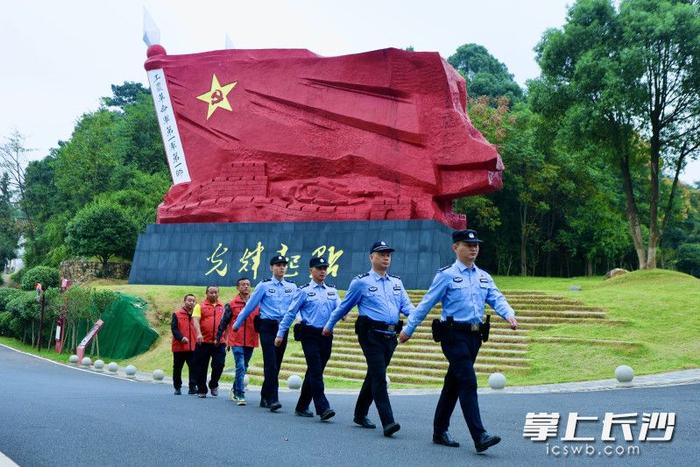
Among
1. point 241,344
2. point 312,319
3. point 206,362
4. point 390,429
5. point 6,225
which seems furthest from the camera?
point 6,225

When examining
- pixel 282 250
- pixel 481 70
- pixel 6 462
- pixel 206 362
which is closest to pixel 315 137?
pixel 282 250

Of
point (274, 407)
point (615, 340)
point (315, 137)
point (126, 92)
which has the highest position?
point (126, 92)

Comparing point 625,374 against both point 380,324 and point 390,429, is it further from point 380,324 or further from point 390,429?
point 390,429

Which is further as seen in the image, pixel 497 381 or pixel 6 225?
pixel 6 225

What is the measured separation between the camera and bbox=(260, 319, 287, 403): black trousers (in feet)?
21.6

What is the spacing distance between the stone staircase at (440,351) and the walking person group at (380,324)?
13.3ft

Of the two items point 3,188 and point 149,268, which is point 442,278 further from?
point 3,188

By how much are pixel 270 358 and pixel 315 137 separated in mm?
11935

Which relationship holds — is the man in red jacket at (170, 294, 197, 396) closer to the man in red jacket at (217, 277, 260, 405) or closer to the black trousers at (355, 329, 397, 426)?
the man in red jacket at (217, 277, 260, 405)

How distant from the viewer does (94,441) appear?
175 inches

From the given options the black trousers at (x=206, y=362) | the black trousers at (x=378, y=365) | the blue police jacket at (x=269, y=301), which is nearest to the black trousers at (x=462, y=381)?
the black trousers at (x=378, y=365)

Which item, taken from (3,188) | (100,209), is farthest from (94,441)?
(3,188)

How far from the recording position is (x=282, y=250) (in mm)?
17891

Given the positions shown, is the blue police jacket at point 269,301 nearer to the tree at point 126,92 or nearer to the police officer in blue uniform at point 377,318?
the police officer in blue uniform at point 377,318
